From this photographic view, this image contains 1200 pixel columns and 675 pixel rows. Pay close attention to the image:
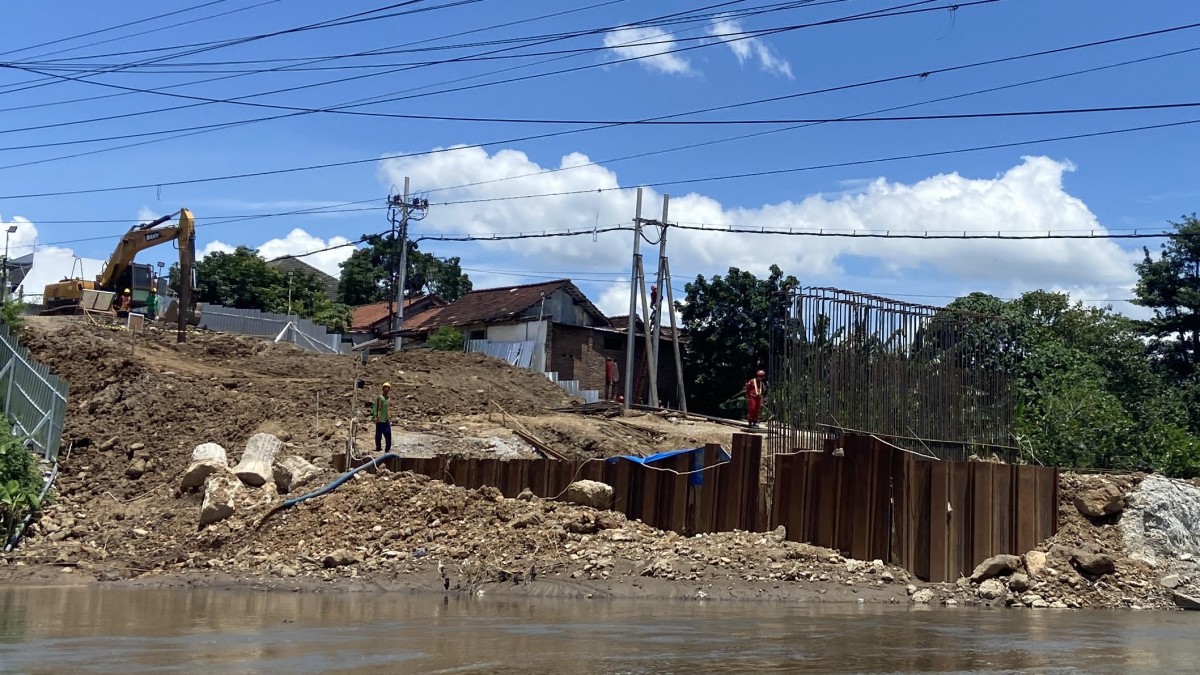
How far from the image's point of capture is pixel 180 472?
2017 centimetres

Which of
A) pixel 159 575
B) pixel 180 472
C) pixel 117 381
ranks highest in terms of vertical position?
pixel 117 381

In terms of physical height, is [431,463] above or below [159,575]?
above

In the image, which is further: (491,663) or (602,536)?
(602,536)

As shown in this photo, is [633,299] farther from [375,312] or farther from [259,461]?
[375,312]

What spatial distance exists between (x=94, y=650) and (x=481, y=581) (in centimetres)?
564

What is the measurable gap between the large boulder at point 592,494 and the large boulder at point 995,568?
15.5 ft

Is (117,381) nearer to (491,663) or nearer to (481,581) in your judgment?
(481,581)

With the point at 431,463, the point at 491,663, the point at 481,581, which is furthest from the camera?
the point at 431,463

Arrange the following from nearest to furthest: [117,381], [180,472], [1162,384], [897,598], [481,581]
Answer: [897,598] → [481,581] → [180,472] → [117,381] → [1162,384]

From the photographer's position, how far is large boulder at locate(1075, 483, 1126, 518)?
1532 cm

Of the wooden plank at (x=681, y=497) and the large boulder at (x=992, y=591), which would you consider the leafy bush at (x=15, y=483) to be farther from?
the large boulder at (x=992, y=591)

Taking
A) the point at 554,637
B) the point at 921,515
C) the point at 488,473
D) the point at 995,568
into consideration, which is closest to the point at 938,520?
the point at 921,515

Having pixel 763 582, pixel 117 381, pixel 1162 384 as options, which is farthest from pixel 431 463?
pixel 1162 384

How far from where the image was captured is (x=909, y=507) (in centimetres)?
1407
